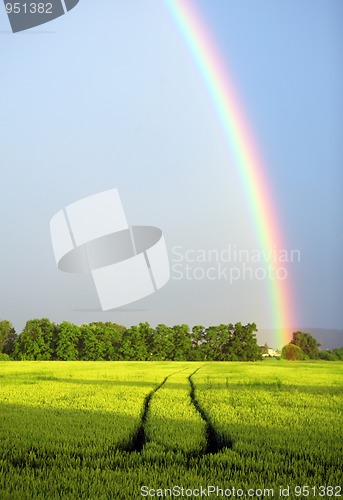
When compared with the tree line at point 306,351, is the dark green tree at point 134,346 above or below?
above

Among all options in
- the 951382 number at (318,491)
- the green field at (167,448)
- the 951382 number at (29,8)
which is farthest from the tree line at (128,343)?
the 951382 number at (318,491)

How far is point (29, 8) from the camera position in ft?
85.4

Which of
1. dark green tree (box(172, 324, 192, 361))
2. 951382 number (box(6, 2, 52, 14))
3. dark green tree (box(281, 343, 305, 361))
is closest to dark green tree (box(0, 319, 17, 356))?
dark green tree (box(172, 324, 192, 361))

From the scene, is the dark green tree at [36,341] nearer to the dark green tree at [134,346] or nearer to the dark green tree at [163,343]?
the dark green tree at [134,346]

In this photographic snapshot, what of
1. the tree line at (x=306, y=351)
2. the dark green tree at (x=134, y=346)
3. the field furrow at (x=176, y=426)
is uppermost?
the dark green tree at (x=134, y=346)

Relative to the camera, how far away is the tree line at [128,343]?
71188mm

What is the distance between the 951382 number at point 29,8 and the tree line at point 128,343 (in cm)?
5019

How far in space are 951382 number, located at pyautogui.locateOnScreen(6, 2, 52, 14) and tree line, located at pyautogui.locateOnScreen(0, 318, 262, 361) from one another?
165 ft

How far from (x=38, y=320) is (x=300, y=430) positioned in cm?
6486

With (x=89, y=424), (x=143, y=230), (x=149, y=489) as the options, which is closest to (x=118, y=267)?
(x=143, y=230)

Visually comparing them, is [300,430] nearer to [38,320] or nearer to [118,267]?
[118,267]

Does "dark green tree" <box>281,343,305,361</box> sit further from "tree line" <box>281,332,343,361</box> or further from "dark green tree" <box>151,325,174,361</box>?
"dark green tree" <box>151,325,174,361</box>

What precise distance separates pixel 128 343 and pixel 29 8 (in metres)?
52.2

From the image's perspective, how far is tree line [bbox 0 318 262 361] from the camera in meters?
71.2
